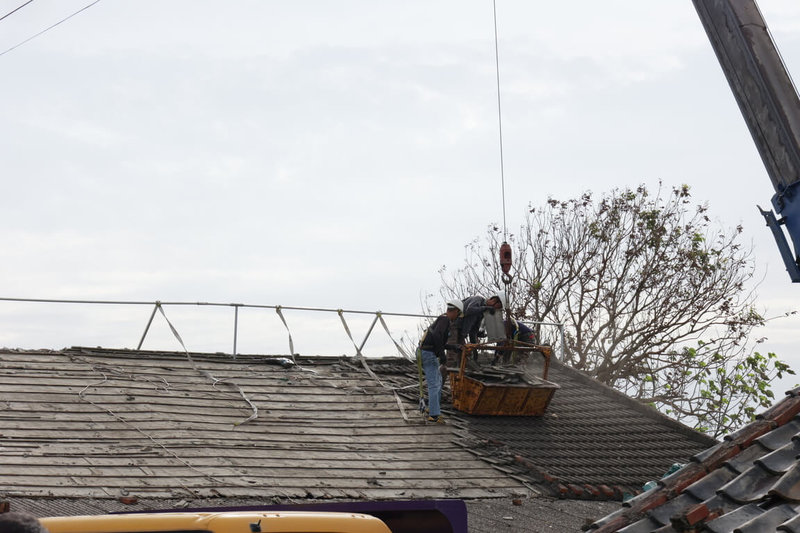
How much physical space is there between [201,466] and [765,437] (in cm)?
803

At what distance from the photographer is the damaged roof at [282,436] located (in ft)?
40.9

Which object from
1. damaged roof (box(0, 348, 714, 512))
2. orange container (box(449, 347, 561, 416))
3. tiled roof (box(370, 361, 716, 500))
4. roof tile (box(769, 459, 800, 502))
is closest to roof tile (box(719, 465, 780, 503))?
roof tile (box(769, 459, 800, 502))

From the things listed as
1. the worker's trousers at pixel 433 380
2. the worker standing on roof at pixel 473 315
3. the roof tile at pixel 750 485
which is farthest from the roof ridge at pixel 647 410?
the roof tile at pixel 750 485

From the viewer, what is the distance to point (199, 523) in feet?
16.7

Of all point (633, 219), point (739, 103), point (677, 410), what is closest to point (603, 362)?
point (677, 410)

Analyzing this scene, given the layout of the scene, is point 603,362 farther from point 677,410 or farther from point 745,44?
point 745,44

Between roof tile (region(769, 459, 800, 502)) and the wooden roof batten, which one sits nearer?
roof tile (region(769, 459, 800, 502))

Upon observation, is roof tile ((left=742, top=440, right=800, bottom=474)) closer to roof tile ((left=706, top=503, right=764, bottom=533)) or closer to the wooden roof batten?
roof tile ((left=706, top=503, right=764, bottom=533))

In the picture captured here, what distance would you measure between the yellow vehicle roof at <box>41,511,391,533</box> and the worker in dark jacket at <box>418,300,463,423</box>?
10768mm

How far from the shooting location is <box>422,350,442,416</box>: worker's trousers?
1630cm

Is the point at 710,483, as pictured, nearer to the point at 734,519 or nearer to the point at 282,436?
the point at 734,519

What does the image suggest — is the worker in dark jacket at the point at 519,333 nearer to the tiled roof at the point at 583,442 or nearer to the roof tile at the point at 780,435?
the tiled roof at the point at 583,442

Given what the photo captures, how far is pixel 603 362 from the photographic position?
29297 millimetres

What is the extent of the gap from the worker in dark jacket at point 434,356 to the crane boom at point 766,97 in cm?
767
